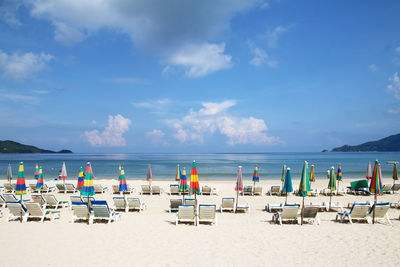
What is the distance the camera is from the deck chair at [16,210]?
9820mm

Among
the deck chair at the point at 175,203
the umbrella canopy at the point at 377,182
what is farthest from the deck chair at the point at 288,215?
the deck chair at the point at 175,203

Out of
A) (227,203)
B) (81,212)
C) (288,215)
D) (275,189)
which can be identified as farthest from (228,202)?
(275,189)

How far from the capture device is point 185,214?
9.76 meters

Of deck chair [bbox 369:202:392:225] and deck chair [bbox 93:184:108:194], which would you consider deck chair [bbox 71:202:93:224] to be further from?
deck chair [bbox 369:202:392:225]

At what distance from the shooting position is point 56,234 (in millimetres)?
8227

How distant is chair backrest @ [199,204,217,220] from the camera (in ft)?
31.7

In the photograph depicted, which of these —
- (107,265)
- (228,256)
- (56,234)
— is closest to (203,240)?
(228,256)

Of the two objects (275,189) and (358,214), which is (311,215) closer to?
(358,214)

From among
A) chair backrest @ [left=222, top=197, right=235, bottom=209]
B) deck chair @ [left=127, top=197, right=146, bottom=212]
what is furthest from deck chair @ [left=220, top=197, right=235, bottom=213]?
deck chair @ [left=127, top=197, right=146, bottom=212]

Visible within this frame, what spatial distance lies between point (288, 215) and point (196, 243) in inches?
164

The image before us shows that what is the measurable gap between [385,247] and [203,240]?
4802 millimetres

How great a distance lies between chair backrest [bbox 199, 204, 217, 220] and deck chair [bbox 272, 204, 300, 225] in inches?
95.6

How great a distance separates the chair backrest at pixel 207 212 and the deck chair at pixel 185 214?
0.31 m

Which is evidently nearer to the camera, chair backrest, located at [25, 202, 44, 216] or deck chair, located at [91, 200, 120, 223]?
deck chair, located at [91, 200, 120, 223]
